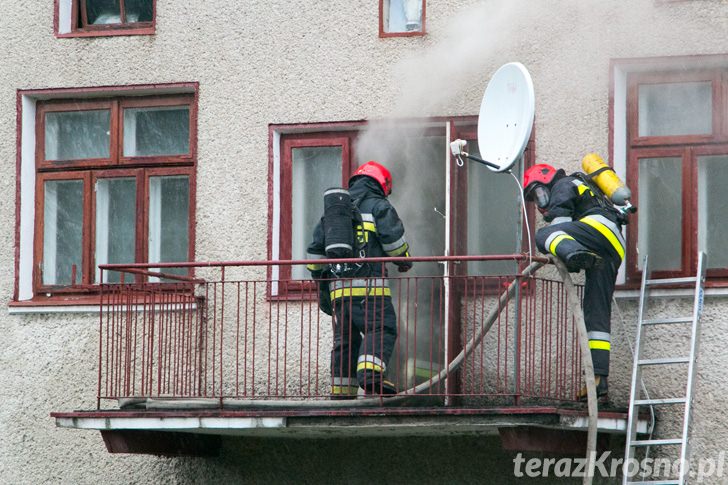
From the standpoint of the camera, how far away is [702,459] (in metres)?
11.3

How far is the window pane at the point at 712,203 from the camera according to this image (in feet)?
38.5

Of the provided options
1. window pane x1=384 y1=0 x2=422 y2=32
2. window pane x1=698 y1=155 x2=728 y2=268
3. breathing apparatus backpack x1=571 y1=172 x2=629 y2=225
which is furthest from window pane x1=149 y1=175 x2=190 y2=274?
window pane x1=698 y1=155 x2=728 y2=268

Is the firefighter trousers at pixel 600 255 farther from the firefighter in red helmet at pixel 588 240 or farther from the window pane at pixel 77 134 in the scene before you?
the window pane at pixel 77 134

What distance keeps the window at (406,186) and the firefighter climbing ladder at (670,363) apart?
1365 mm

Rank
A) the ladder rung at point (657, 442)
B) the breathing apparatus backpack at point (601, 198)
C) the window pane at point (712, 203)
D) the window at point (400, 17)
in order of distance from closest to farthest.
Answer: the ladder rung at point (657, 442) < the breathing apparatus backpack at point (601, 198) < the window pane at point (712, 203) < the window at point (400, 17)

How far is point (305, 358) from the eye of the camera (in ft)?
40.7

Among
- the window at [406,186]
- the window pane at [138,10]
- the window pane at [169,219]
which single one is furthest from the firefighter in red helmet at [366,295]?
the window pane at [138,10]

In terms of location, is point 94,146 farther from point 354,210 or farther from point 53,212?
point 354,210

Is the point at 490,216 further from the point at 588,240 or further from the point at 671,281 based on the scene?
the point at 671,281

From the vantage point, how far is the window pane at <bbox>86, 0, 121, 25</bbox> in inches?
527

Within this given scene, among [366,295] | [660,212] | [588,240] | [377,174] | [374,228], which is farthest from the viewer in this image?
[660,212]

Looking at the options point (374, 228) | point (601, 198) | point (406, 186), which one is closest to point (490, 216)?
point (406, 186)

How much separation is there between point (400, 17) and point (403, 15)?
28 millimetres

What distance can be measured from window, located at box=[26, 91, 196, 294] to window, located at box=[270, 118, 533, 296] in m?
0.83
